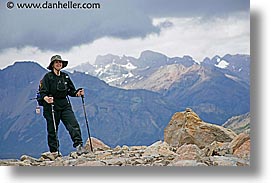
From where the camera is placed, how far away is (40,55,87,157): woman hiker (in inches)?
197

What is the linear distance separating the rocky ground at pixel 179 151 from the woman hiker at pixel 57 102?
88mm

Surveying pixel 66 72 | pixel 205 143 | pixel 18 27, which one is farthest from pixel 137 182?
pixel 18 27

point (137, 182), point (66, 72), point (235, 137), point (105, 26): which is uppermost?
point (105, 26)

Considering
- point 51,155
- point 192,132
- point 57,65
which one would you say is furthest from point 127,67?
point 51,155

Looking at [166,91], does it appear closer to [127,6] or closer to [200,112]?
[200,112]

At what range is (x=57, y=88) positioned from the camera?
5.01 m

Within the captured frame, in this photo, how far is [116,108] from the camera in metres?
5.07

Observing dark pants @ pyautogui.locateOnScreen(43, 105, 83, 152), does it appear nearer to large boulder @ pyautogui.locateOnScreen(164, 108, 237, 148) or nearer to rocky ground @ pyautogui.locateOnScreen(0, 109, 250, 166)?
rocky ground @ pyautogui.locateOnScreen(0, 109, 250, 166)

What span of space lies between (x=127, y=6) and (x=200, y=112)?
842 millimetres

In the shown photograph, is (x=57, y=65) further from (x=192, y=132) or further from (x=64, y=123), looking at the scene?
(x=192, y=132)

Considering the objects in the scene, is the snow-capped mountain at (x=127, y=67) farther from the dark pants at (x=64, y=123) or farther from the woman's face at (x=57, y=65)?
the dark pants at (x=64, y=123)

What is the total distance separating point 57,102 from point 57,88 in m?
0.09

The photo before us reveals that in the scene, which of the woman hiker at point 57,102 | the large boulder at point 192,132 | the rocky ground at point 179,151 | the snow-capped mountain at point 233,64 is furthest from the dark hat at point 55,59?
the snow-capped mountain at point 233,64

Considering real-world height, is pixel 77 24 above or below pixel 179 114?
above
